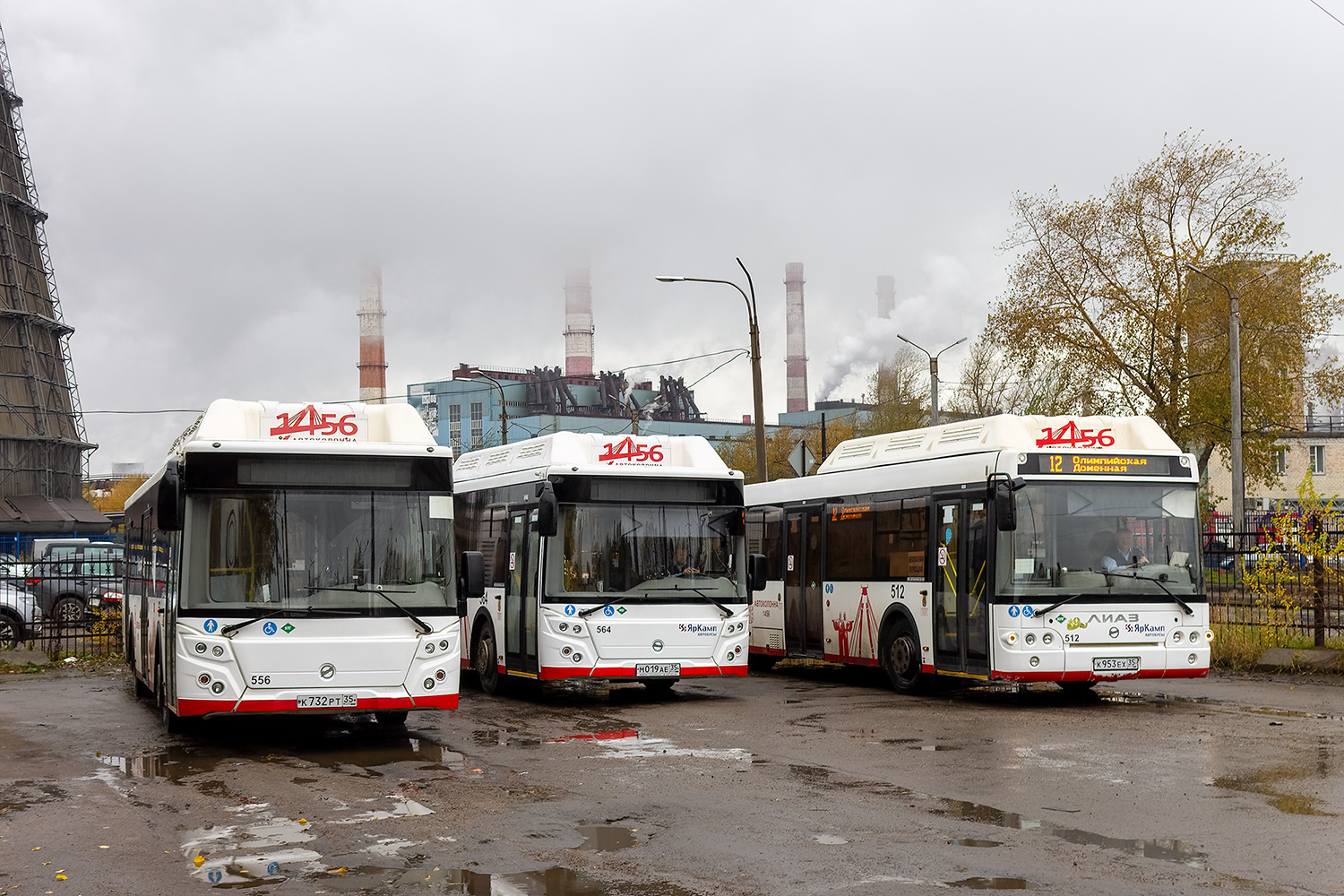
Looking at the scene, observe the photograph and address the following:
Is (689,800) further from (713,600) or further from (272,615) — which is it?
(713,600)

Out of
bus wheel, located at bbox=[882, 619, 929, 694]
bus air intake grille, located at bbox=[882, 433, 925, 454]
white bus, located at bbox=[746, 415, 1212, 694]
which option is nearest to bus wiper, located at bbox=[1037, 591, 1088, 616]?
white bus, located at bbox=[746, 415, 1212, 694]

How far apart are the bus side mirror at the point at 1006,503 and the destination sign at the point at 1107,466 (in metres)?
0.43

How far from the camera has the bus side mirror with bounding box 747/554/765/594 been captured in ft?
60.7

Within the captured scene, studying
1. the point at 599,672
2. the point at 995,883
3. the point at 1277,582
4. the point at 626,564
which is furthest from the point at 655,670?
the point at 995,883

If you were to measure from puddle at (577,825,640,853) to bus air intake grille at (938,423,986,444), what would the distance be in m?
9.42

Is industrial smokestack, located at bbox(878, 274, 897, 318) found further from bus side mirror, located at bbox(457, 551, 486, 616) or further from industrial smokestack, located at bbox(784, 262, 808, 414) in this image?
bus side mirror, located at bbox(457, 551, 486, 616)

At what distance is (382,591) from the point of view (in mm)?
13000

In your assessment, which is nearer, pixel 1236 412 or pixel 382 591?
pixel 382 591

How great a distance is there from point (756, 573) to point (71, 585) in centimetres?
1761

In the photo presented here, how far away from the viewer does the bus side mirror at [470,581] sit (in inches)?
526

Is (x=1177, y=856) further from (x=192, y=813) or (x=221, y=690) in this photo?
(x=221, y=690)

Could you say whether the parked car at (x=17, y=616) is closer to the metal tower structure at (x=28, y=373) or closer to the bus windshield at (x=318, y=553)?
the bus windshield at (x=318, y=553)

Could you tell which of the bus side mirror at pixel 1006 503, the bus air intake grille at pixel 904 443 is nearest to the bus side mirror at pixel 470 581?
the bus side mirror at pixel 1006 503

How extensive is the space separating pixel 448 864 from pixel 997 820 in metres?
3.27
